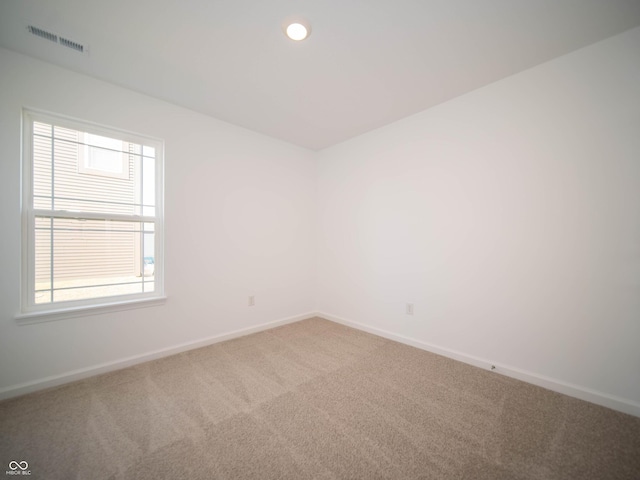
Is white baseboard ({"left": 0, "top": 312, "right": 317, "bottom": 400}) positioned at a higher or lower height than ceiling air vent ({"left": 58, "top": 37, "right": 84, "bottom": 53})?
lower

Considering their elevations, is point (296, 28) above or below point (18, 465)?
above

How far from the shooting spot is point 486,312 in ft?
7.72

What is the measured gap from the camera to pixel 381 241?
318 centimetres

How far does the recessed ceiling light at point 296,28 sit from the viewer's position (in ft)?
5.41

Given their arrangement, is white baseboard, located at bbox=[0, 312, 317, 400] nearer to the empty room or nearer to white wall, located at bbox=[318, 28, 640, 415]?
the empty room

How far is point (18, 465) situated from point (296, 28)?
297cm

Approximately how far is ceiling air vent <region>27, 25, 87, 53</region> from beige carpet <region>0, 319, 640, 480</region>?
2590 mm

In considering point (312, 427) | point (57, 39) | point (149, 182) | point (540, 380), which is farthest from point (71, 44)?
point (540, 380)

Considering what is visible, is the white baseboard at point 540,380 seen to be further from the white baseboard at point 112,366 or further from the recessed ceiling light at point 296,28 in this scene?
the recessed ceiling light at point 296,28

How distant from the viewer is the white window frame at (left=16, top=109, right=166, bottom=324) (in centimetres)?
200

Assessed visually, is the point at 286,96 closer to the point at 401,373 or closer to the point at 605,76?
the point at 605,76

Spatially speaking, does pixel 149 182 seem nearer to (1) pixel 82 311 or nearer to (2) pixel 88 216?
(2) pixel 88 216

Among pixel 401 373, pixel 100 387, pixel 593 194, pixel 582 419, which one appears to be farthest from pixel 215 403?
pixel 593 194

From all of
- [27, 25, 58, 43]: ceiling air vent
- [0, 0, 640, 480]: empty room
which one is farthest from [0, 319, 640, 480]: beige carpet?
[27, 25, 58, 43]: ceiling air vent
